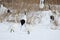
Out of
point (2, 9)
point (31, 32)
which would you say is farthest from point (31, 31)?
point (2, 9)

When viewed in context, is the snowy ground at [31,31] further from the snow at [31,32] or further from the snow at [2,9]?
the snow at [2,9]

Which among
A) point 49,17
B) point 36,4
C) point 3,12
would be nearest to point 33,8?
point 36,4

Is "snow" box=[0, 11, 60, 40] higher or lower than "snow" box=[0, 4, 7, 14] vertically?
lower

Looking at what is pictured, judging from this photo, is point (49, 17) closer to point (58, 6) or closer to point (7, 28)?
point (58, 6)

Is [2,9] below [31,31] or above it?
above

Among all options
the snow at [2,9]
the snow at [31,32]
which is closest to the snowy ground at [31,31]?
the snow at [31,32]

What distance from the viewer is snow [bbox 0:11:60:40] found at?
1.15m

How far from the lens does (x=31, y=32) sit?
117 cm

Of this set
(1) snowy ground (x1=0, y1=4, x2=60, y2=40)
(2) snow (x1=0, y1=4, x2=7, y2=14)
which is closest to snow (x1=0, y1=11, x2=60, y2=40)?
(1) snowy ground (x1=0, y1=4, x2=60, y2=40)

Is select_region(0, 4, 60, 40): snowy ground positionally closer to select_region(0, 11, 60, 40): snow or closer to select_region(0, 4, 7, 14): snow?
select_region(0, 11, 60, 40): snow

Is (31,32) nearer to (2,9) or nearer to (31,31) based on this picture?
(31,31)

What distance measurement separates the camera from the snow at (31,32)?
3.78 feet

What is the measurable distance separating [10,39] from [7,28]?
111mm

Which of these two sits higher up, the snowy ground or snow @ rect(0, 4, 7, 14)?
snow @ rect(0, 4, 7, 14)
